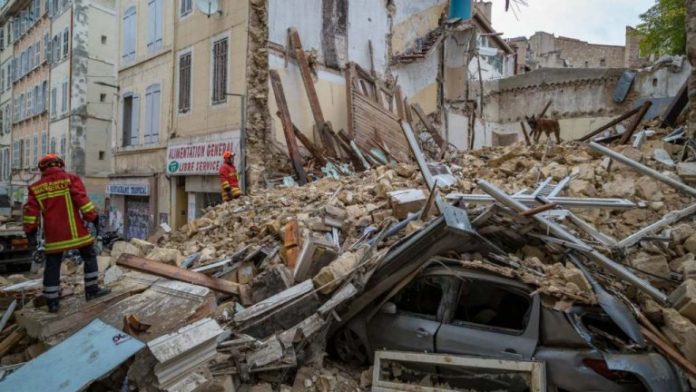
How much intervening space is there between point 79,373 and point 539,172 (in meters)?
6.01

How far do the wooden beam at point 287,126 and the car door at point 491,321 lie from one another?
8.13 metres

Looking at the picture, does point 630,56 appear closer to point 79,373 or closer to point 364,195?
point 364,195

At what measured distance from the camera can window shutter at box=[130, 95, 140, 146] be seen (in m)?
16.8

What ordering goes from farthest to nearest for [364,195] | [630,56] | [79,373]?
[630,56] → [364,195] → [79,373]

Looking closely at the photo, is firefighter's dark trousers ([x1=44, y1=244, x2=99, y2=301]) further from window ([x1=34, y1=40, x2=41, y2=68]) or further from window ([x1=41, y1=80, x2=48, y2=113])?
window ([x1=34, y1=40, x2=41, y2=68])

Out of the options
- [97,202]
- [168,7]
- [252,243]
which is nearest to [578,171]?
[252,243]

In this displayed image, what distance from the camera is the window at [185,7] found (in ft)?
47.7

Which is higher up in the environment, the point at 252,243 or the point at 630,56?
the point at 630,56

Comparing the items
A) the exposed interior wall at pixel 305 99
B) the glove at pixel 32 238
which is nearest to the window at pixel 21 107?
the exposed interior wall at pixel 305 99

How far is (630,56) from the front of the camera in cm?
3375

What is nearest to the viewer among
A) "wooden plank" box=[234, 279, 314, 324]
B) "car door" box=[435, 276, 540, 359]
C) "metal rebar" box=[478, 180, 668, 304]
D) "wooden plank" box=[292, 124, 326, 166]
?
"car door" box=[435, 276, 540, 359]

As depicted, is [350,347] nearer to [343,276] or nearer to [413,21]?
[343,276]

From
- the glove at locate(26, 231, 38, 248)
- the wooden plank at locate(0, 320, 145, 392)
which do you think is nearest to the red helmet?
the glove at locate(26, 231, 38, 248)

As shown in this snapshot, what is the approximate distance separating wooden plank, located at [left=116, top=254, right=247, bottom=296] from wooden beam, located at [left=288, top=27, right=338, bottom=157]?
26.2 ft
